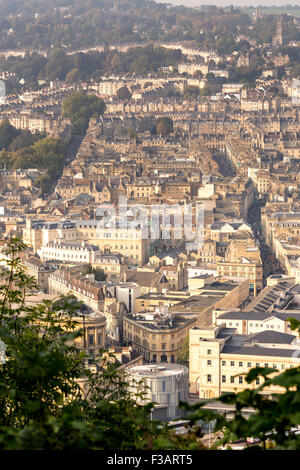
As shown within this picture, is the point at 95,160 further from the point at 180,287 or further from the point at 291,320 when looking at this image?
the point at 291,320

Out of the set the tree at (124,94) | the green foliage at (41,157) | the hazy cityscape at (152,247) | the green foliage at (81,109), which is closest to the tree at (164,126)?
the hazy cityscape at (152,247)

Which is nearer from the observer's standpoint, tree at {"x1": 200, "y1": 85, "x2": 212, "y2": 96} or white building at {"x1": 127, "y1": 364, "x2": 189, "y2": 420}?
white building at {"x1": 127, "y1": 364, "x2": 189, "y2": 420}

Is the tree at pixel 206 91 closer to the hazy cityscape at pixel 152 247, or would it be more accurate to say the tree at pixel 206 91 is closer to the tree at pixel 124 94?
the hazy cityscape at pixel 152 247

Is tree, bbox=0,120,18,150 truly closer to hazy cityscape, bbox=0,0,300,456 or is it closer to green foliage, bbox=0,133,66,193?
hazy cityscape, bbox=0,0,300,456

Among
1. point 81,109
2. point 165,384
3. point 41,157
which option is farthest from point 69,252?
point 81,109

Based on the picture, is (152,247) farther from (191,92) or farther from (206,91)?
(191,92)

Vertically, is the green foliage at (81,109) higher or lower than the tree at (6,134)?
higher

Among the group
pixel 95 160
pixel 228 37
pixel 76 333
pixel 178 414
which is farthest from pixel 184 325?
pixel 228 37

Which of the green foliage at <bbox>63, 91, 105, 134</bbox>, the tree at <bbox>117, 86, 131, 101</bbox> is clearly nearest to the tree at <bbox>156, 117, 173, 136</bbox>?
the green foliage at <bbox>63, 91, 105, 134</bbox>
